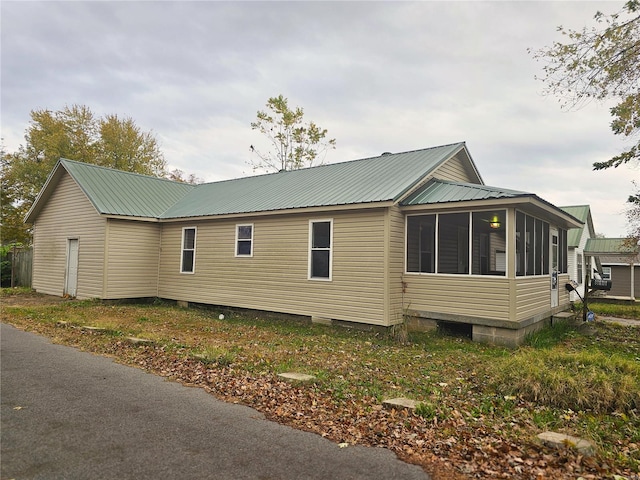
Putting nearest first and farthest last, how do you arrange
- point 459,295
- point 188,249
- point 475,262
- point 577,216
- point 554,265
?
point 459,295
point 475,262
point 554,265
point 188,249
point 577,216

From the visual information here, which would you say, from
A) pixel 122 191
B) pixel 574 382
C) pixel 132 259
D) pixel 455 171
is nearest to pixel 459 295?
pixel 574 382

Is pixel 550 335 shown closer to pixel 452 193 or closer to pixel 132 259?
pixel 452 193

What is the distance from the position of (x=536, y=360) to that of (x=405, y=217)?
18.5ft

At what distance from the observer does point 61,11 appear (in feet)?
35.9

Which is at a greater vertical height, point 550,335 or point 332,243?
point 332,243

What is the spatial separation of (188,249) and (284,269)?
5377 mm

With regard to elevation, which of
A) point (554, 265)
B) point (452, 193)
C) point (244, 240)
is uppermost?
point (452, 193)

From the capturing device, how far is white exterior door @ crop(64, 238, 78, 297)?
17.2m

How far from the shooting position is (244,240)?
14.3 m

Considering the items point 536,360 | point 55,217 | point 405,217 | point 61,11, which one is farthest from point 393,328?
point 55,217

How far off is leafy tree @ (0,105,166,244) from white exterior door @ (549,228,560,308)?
3300cm

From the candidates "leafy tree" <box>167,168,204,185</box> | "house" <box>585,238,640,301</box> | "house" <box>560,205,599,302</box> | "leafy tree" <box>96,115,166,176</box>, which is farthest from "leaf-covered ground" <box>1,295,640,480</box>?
"leafy tree" <box>167,168,204,185</box>

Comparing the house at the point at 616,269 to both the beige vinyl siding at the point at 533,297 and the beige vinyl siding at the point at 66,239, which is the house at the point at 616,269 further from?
the beige vinyl siding at the point at 66,239

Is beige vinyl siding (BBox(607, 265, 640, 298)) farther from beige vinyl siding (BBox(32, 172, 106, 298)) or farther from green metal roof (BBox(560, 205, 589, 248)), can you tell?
beige vinyl siding (BBox(32, 172, 106, 298))
